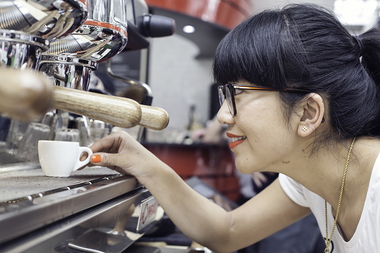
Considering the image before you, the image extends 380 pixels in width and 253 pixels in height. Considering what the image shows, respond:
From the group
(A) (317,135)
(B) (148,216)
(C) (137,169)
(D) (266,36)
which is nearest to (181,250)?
(B) (148,216)

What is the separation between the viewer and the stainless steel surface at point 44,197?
32 centimetres

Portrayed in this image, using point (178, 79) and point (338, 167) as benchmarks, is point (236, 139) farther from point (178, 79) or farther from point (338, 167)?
point (178, 79)

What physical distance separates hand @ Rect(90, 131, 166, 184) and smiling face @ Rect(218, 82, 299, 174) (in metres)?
0.20

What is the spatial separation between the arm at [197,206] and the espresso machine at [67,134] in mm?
39

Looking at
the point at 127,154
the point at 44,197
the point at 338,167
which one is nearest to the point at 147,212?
the point at 127,154

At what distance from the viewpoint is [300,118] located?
2.37ft

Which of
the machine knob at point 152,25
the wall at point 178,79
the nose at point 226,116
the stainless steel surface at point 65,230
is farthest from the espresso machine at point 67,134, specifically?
the wall at point 178,79

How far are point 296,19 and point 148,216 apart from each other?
22.5 inches

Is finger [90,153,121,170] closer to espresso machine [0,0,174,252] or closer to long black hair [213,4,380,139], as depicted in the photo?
espresso machine [0,0,174,252]

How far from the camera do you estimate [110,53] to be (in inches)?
22.5

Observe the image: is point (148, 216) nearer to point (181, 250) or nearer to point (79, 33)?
point (181, 250)

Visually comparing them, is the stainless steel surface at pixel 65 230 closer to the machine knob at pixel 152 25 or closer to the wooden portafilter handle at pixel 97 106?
the wooden portafilter handle at pixel 97 106

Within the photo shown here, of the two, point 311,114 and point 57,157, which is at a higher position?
point 311,114

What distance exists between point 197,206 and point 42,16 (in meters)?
0.63
